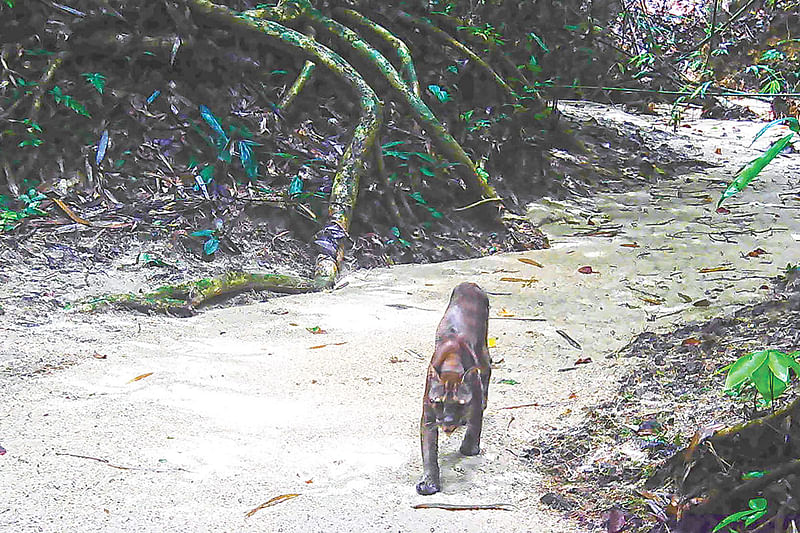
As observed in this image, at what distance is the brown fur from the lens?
255 cm

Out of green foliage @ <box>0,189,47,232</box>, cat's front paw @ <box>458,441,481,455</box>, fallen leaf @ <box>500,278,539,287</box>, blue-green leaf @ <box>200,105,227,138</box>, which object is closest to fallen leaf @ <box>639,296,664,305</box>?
fallen leaf @ <box>500,278,539,287</box>

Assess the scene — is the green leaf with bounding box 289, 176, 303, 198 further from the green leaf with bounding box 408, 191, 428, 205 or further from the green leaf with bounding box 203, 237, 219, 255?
the green leaf with bounding box 408, 191, 428, 205

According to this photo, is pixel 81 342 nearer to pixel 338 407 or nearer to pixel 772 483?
pixel 338 407

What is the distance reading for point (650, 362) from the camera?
3.69 meters

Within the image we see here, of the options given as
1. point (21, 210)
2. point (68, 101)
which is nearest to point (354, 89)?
point (68, 101)

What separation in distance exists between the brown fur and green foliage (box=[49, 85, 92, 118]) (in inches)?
161

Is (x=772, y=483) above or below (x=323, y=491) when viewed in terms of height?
above

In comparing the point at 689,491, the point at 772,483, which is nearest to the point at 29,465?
the point at 689,491

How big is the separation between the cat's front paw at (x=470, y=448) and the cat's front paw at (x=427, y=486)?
0.98 ft

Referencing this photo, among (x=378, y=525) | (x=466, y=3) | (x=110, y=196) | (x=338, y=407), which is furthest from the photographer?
(x=466, y=3)

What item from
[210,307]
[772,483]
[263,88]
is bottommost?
[210,307]

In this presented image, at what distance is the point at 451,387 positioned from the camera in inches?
101

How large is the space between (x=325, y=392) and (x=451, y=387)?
3.60ft

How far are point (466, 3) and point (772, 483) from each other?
7405 millimetres
